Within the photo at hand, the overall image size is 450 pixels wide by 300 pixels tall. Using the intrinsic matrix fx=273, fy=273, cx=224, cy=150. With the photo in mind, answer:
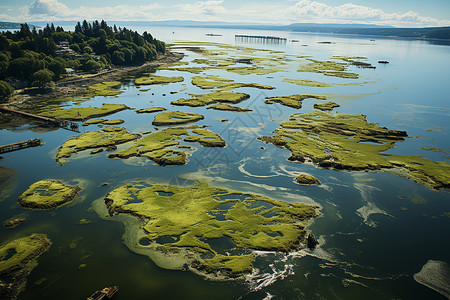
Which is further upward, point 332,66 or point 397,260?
point 332,66

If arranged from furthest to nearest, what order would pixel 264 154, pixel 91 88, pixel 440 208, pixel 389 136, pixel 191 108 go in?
pixel 91 88 < pixel 191 108 < pixel 389 136 < pixel 264 154 < pixel 440 208

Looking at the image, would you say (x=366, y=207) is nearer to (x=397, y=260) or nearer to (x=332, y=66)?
(x=397, y=260)

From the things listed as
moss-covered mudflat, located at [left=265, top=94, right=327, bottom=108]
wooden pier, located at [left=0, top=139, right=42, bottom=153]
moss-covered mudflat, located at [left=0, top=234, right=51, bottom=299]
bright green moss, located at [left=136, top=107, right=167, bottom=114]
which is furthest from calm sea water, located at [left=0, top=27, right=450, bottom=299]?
moss-covered mudflat, located at [left=265, top=94, right=327, bottom=108]

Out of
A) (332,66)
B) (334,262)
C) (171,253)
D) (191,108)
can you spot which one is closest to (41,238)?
(171,253)

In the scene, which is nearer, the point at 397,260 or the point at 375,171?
the point at 397,260

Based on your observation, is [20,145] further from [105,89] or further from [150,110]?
[105,89]
